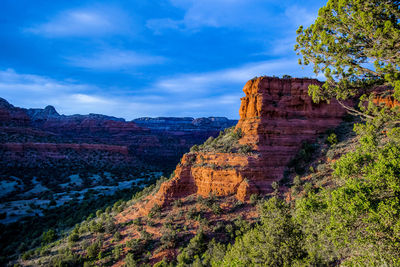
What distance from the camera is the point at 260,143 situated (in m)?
23.5

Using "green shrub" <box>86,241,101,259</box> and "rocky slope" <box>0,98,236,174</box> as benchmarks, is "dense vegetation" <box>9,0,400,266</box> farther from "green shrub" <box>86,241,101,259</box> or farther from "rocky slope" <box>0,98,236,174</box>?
"rocky slope" <box>0,98,236,174</box>

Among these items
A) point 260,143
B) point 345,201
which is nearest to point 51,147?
point 260,143

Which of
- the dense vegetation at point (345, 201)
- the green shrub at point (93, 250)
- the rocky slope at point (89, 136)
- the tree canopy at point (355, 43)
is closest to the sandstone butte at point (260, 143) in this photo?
the dense vegetation at point (345, 201)

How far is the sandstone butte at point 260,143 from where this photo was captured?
2130 centimetres

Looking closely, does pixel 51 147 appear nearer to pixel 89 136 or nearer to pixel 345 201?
pixel 89 136

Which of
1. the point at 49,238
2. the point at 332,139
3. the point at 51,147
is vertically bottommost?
the point at 49,238

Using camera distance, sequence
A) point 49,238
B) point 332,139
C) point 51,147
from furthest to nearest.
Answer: point 51,147
point 332,139
point 49,238

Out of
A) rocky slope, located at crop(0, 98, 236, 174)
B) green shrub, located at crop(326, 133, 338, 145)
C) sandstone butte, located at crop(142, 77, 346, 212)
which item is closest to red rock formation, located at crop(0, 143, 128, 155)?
rocky slope, located at crop(0, 98, 236, 174)

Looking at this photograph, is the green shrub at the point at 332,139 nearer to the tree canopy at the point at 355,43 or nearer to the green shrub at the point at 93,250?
the tree canopy at the point at 355,43

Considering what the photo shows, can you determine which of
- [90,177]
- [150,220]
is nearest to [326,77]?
[150,220]

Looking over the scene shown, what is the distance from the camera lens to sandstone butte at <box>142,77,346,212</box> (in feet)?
69.9

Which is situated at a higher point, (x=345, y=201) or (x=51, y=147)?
(x=345, y=201)

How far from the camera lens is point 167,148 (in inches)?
4104

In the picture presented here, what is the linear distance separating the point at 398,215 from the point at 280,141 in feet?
57.9
